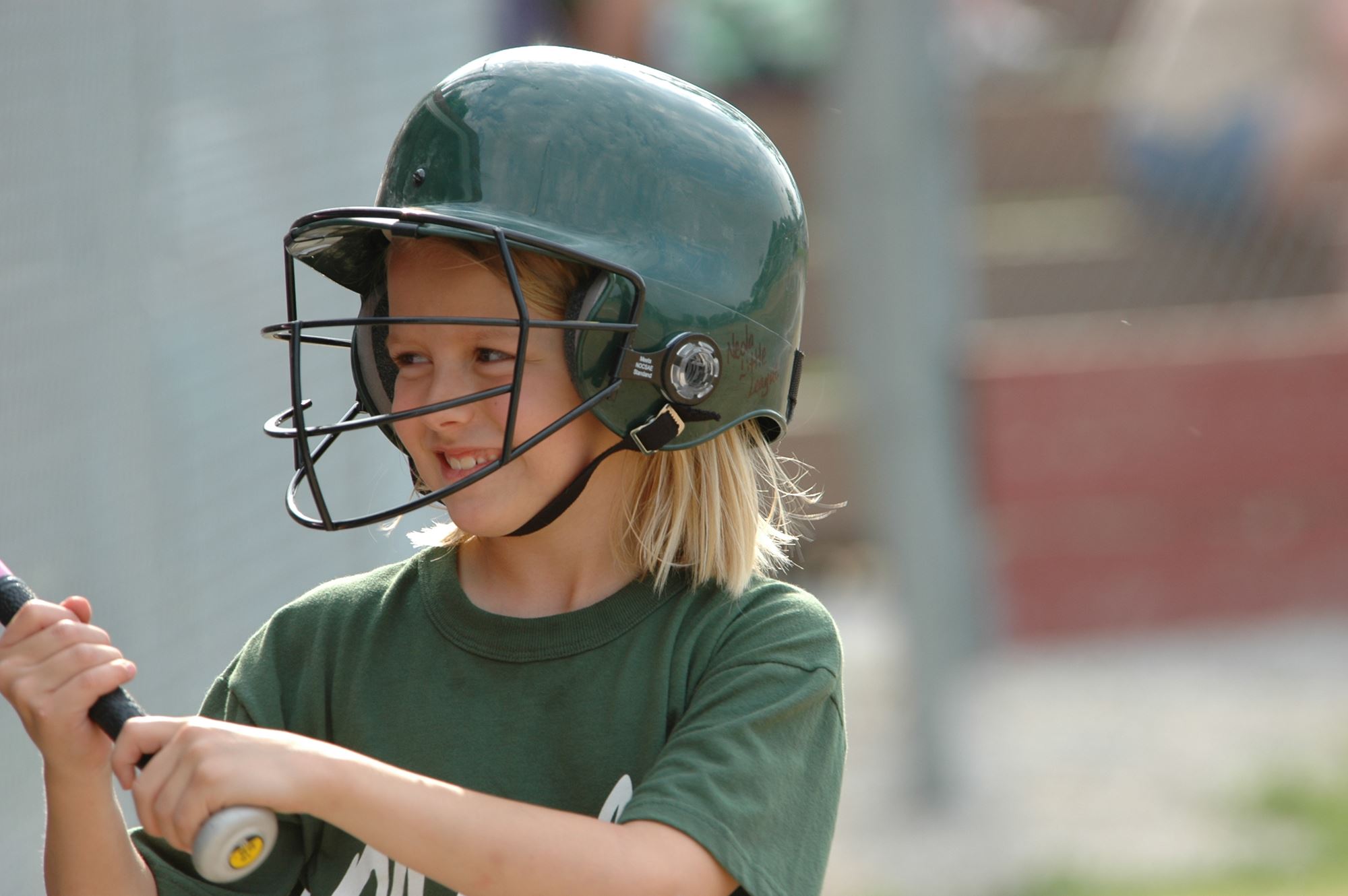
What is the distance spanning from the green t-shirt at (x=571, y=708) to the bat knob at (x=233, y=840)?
1.26ft

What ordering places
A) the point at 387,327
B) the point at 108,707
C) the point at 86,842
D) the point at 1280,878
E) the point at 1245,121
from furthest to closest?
the point at 1245,121
the point at 1280,878
the point at 387,327
the point at 86,842
the point at 108,707

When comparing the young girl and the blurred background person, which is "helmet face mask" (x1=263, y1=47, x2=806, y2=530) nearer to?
the young girl

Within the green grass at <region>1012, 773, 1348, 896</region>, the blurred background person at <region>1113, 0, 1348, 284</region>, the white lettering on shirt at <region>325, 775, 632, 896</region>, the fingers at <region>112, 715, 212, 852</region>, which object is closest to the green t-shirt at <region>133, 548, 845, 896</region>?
the white lettering on shirt at <region>325, 775, 632, 896</region>

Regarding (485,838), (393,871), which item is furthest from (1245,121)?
(485,838)

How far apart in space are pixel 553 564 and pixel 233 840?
68 cm

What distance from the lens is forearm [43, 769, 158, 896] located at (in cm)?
194

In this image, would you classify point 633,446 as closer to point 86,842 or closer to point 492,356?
point 492,356

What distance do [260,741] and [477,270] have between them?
663 mm

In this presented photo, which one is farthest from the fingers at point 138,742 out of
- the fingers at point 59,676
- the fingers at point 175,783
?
the fingers at point 59,676

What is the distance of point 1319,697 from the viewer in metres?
6.94

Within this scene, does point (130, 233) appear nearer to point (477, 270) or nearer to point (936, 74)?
point (477, 270)

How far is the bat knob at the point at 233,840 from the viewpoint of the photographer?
1.63 m

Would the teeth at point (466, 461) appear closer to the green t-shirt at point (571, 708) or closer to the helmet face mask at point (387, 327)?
the helmet face mask at point (387, 327)

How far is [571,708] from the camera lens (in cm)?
204
